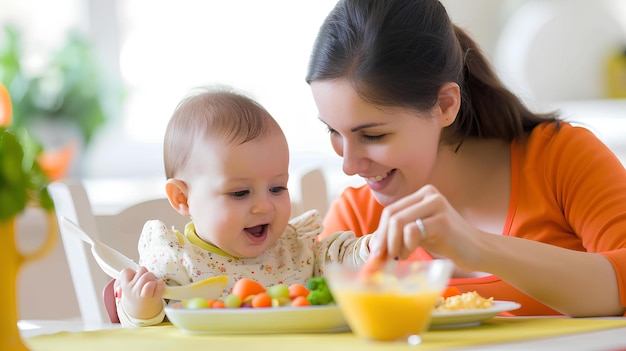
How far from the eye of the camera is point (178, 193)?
1.43 meters

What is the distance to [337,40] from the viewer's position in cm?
156

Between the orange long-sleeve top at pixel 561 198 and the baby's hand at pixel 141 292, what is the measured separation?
0.57 meters

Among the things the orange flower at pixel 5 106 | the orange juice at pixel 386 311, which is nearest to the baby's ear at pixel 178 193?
the orange juice at pixel 386 311

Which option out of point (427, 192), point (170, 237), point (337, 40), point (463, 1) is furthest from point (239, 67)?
point (427, 192)

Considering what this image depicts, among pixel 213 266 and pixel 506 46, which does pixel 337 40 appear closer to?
pixel 213 266

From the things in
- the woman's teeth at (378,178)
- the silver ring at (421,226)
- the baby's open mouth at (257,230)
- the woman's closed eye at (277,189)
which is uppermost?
the woman's closed eye at (277,189)

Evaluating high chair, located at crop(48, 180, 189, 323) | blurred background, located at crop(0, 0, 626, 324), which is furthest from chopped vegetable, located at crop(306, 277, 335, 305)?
blurred background, located at crop(0, 0, 626, 324)

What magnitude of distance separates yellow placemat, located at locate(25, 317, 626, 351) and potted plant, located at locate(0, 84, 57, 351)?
0.10m

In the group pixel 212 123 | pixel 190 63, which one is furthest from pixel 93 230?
pixel 190 63

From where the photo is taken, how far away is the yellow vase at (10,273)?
88cm

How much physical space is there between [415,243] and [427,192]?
0.08m

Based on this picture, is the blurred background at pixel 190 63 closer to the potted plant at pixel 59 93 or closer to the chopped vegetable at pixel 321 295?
the potted plant at pixel 59 93

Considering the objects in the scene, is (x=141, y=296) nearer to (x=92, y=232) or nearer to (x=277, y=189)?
(x=277, y=189)

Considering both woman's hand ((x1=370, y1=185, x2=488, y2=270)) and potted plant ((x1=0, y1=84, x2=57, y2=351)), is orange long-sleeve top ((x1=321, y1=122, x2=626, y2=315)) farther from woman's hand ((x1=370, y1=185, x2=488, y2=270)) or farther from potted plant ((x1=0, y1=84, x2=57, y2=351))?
potted plant ((x1=0, y1=84, x2=57, y2=351))
